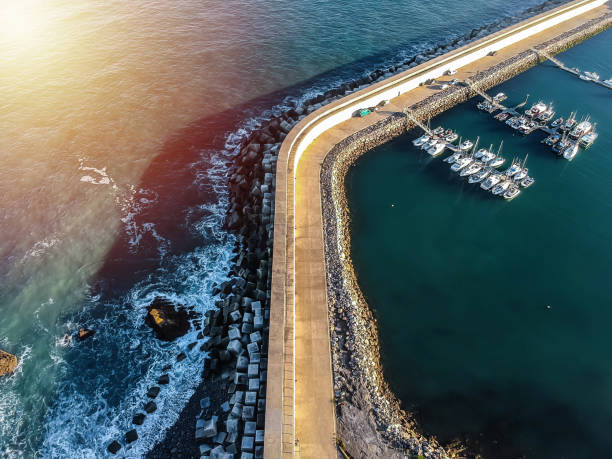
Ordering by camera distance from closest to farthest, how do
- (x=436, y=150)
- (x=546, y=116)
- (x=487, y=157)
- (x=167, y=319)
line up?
(x=167, y=319) → (x=487, y=157) → (x=436, y=150) → (x=546, y=116)

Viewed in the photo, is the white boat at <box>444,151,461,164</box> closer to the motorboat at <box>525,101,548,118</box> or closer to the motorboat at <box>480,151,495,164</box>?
the motorboat at <box>480,151,495,164</box>

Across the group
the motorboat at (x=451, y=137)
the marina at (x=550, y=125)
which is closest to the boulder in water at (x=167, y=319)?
the motorboat at (x=451, y=137)

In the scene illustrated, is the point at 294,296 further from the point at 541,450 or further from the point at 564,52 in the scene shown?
the point at 564,52

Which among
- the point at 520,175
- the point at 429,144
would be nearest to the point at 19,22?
the point at 429,144

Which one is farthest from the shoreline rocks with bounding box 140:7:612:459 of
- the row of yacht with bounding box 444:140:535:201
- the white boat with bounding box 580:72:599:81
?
the white boat with bounding box 580:72:599:81

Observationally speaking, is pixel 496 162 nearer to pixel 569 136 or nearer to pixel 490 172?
pixel 490 172

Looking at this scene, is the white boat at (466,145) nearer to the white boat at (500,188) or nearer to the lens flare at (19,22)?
the white boat at (500,188)

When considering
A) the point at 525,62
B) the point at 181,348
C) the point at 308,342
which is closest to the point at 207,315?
the point at 181,348
